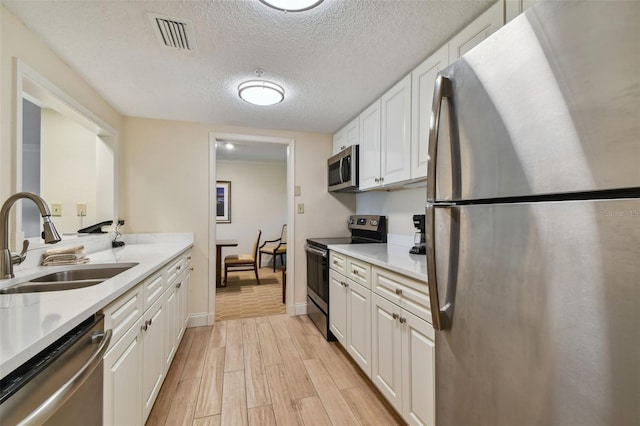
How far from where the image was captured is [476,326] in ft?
2.55

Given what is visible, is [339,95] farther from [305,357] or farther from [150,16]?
[305,357]

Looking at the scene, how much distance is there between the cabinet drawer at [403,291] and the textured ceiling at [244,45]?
1.34m

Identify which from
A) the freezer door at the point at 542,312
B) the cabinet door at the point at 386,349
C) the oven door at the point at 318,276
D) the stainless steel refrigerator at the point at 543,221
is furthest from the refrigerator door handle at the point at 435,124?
the oven door at the point at 318,276

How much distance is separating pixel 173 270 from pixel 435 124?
2001 millimetres

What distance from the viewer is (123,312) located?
3.64 feet

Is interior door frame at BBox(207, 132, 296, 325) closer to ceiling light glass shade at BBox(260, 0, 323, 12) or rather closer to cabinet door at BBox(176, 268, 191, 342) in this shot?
cabinet door at BBox(176, 268, 191, 342)

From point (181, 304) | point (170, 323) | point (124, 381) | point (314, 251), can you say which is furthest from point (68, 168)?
point (314, 251)

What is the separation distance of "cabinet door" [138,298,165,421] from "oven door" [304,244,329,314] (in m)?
1.33

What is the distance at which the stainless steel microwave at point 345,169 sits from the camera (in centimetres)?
261

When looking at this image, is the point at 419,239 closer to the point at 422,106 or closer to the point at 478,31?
the point at 422,106

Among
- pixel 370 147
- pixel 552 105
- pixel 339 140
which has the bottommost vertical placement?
pixel 552 105

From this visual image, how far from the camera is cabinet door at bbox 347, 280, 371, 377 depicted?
5.84 feet

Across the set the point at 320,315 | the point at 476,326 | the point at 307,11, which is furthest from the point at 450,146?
the point at 320,315

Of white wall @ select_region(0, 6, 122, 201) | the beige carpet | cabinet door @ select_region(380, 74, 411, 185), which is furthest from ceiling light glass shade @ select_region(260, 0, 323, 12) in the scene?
the beige carpet
